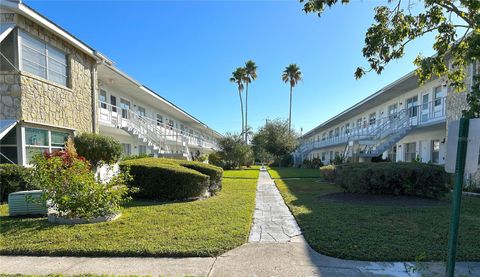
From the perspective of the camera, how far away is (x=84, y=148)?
11656mm

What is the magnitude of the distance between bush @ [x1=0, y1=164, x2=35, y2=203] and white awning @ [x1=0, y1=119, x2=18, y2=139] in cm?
110

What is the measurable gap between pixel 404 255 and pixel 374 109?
78.4ft

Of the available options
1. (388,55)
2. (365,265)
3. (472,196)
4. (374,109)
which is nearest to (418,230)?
(365,265)

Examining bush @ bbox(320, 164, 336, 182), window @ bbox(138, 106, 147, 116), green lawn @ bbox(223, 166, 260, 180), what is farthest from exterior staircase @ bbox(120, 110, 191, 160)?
bush @ bbox(320, 164, 336, 182)

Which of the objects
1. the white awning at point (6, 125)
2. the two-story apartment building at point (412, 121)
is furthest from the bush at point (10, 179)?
the two-story apartment building at point (412, 121)

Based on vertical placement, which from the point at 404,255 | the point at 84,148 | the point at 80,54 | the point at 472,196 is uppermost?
the point at 80,54

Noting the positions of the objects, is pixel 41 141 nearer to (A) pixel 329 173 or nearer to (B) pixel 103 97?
(B) pixel 103 97

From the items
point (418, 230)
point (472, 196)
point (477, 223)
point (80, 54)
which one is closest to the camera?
point (418, 230)

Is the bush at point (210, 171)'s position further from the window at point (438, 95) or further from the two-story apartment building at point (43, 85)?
the window at point (438, 95)

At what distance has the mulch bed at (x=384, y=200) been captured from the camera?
9047mm

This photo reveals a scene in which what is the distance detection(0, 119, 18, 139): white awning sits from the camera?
29.6ft

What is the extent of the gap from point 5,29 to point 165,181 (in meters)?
7.28

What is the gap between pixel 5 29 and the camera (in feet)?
30.5

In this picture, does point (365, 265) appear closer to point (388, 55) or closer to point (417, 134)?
point (388, 55)
